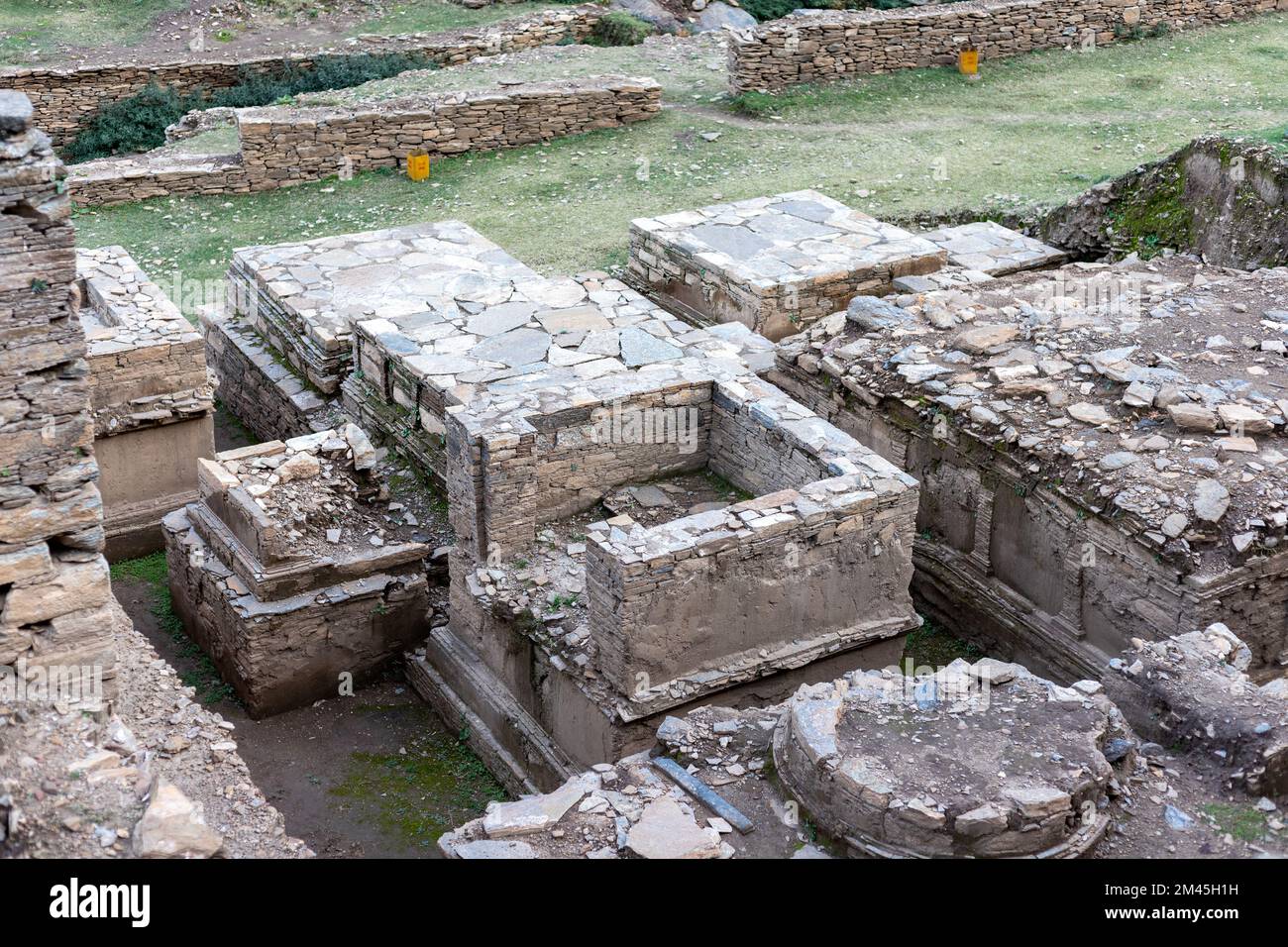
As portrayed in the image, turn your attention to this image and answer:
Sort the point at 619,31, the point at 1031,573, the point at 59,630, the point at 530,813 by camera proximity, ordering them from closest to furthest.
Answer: the point at 59,630
the point at 530,813
the point at 1031,573
the point at 619,31

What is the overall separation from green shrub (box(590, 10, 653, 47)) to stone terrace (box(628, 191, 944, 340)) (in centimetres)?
745

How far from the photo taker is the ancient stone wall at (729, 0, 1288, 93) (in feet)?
54.0

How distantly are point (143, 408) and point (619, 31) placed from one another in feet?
37.5

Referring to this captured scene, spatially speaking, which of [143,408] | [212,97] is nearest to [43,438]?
[143,408]

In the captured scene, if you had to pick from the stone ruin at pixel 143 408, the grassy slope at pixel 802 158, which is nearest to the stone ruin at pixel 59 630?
the stone ruin at pixel 143 408

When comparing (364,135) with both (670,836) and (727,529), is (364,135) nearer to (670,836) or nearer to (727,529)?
(727,529)

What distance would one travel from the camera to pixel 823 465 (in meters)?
7.82

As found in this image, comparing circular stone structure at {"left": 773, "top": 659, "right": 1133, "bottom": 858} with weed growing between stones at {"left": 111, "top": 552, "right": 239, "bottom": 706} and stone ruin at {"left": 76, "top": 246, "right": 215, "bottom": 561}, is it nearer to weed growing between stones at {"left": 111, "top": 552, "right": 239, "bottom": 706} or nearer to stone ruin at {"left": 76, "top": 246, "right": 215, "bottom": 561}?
weed growing between stones at {"left": 111, "top": 552, "right": 239, "bottom": 706}

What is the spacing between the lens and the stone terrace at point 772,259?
11.0 m

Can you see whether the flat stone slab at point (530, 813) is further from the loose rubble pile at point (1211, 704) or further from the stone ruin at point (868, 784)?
the loose rubble pile at point (1211, 704)

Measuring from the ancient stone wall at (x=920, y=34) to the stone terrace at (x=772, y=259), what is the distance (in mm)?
4366

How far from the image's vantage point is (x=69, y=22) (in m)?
20.2

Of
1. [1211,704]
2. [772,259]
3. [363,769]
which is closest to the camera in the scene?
[1211,704]

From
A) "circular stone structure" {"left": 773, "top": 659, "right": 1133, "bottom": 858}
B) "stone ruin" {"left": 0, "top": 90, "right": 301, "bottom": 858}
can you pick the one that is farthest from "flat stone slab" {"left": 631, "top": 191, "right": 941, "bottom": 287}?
"stone ruin" {"left": 0, "top": 90, "right": 301, "bottom": 858}
